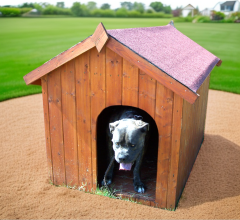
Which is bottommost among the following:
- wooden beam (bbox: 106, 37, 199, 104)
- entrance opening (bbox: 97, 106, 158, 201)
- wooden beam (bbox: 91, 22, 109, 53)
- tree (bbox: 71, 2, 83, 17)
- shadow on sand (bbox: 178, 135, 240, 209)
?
shadow on sand (bbox: 178, 135, 240, 209)

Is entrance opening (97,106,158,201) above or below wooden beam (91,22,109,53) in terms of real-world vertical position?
below

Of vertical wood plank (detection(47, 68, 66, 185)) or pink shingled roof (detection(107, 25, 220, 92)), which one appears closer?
pink shingled roof (detection(107, 25, 220, 92))

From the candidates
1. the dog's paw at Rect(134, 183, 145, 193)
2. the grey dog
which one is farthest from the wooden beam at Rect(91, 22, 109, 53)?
the dog's paw at Rect(134, 183, 145, 193)

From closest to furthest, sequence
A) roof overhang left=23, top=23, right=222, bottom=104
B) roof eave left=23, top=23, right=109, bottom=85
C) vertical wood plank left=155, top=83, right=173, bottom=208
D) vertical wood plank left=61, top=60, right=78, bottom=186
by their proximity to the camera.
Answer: roof overhang left=23, top=23, right=222, bottom=104, roof eave left=23, top=23, right=109, bottom=85, vertical wood plank left=155, top=83, right=173, bottom=208, vertical wood plank left=61, top=60, right=78, bottom=186

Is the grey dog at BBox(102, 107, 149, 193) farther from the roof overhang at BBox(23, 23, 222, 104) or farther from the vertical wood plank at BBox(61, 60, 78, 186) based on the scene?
the vertical wood plank at BBox(61, 60, 78, 186)

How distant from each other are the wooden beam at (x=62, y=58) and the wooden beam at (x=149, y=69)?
1.11 ft

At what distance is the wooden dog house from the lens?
13.4 feet

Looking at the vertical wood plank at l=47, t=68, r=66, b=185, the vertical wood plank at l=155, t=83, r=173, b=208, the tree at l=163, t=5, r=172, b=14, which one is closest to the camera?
the vertical wood plank at l=155, t=83, r=173, b=208

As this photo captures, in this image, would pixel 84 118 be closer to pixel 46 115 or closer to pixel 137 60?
pixel 46 115

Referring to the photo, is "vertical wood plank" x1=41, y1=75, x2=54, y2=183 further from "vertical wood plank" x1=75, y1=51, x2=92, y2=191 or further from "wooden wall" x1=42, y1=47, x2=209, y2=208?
"vertical wood plank" x1=75, y1=51, x2=92, y2=191

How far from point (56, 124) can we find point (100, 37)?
5.75 ft

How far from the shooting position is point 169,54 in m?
4.91

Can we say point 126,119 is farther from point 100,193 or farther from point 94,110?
point 100,193

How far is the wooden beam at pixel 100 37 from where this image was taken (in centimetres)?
400
